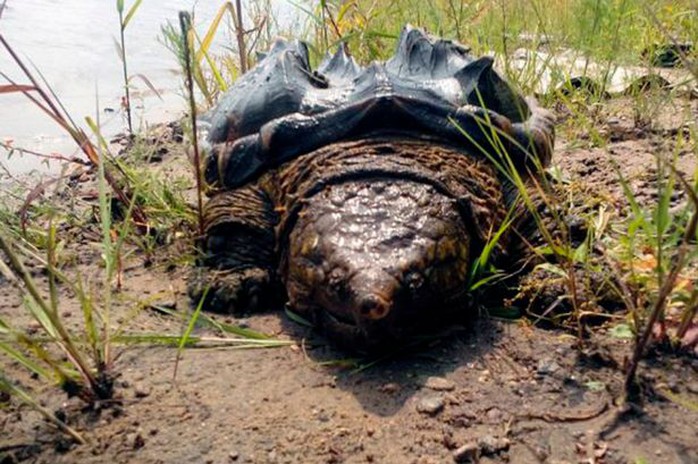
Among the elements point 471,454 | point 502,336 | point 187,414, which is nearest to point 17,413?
point 187,414

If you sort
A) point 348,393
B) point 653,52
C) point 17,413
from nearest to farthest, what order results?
1. point 17,413
2. point 348,393
3. point 653,52

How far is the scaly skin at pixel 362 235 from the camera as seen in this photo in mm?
2061

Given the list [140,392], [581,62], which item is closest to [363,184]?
[140,392]

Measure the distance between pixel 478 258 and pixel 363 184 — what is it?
440 millimetres

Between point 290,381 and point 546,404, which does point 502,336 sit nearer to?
point 546,404

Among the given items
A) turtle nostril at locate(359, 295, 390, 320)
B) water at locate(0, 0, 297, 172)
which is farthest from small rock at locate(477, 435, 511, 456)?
water at locate(0, 0, 297, 172)

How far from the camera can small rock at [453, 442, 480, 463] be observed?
1630 millimetres

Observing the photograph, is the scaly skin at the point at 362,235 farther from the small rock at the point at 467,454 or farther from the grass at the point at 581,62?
the small rock at the point at 467,454

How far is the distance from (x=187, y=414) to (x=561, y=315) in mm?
1091

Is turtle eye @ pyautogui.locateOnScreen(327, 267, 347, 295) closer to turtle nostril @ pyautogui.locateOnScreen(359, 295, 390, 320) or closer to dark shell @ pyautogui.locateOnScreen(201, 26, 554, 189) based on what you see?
→ turtle nostril @ pyautogui.locateOnScreen(359, 295, 390, 320)

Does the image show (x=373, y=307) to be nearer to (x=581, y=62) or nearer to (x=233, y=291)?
(x=233, y=291)

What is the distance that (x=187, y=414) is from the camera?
179 centimetres

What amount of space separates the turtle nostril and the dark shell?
33.3 inches

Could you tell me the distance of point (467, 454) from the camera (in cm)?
164
